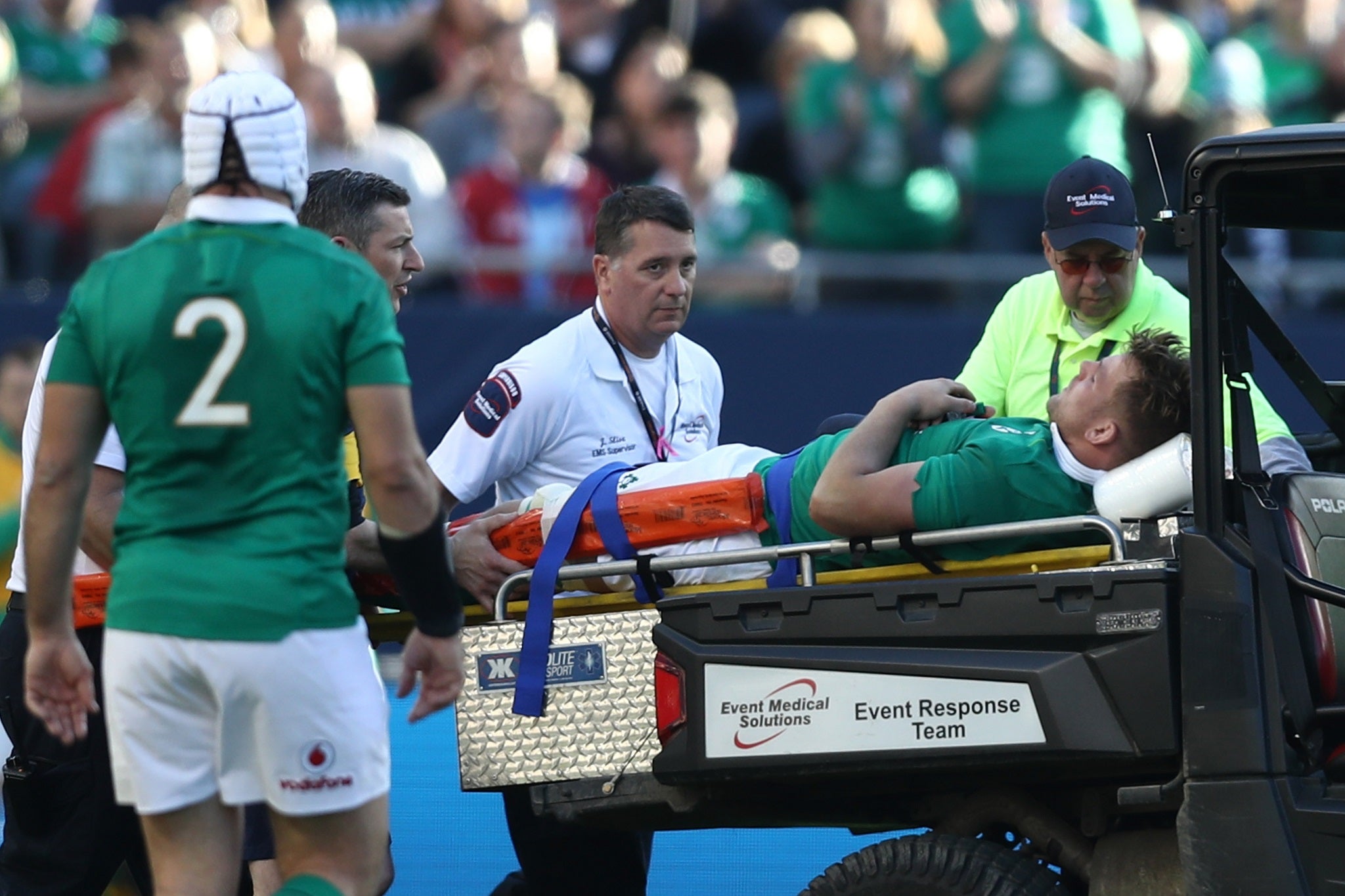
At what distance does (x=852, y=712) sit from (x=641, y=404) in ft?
5.04

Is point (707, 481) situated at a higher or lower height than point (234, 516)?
lower

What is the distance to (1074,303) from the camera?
234 inches

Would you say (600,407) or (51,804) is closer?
(51,804)

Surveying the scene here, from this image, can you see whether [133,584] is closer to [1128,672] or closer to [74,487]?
[74,487]

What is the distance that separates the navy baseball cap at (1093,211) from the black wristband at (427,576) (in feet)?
8.24

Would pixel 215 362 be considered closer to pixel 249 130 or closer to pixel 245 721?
pixel 249 130

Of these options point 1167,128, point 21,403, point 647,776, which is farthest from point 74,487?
point 1167,128

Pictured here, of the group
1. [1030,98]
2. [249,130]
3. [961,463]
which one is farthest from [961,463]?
[1030,98]

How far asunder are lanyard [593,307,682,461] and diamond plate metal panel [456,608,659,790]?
3.11 ft

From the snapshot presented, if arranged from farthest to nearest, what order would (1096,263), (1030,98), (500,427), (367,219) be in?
(1030,98) → (1096,263) → (500,427) → (367,219)

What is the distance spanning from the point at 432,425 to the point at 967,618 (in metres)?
5.94

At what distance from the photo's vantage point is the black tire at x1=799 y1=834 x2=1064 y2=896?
14.5 ft

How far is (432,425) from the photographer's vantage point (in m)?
10.0

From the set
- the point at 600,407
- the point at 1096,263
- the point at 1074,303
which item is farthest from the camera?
the point at 1074,303
